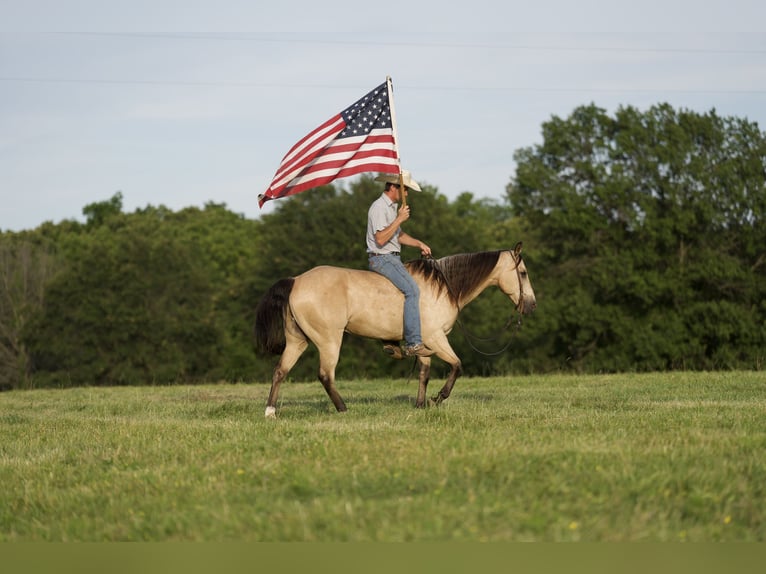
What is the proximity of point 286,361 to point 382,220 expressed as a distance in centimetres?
232

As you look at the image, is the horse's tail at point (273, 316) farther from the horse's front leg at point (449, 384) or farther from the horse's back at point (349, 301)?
the horse's front leg at point (449, 384)

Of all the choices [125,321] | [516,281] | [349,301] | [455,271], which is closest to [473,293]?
[455,271]

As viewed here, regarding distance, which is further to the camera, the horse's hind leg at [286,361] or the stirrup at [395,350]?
the stirrup at [395,350]

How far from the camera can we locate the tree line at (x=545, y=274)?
48.9m

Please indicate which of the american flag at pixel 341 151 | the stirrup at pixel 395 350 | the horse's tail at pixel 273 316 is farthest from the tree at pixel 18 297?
the stirrup at pixel 395 350

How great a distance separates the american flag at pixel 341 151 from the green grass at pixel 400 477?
3.55 metres

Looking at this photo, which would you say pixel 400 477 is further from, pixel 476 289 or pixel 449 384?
pixel 476 289

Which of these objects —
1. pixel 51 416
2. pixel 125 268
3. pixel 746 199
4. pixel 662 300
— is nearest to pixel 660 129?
pixel 746 199

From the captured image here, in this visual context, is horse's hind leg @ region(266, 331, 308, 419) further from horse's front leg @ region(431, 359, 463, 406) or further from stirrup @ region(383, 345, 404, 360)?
horse's front leg @ region(431, 359, 463, 406)

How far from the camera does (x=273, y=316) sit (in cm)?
1329

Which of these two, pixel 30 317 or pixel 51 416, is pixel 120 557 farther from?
pixel 30 317

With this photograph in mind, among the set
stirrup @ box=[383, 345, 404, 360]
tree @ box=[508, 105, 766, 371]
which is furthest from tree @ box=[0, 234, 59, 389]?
stirrup @ box=[383, 345, 404, 360]

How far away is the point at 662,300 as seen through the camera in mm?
49750

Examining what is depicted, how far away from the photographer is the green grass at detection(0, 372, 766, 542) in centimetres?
624
